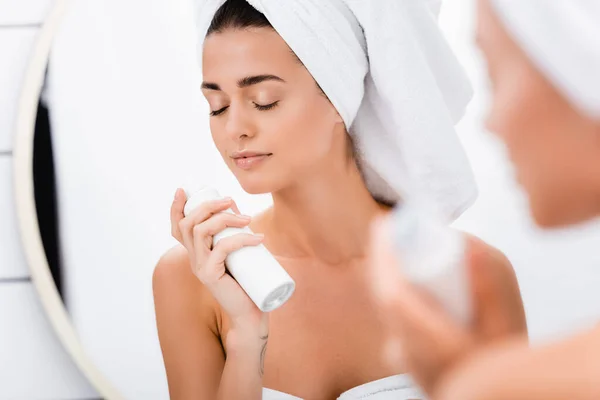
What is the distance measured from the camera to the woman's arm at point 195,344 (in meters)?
0.75

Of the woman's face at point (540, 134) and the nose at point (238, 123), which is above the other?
the nose at point (238, 123)

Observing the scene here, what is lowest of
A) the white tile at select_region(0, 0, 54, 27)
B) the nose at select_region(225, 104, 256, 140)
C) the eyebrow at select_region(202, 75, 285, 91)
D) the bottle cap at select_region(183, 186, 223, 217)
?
the bottle cap at select_region(183, 186, 223, 217)

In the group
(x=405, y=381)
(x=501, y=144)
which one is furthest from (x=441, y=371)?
(x=501, y=144)

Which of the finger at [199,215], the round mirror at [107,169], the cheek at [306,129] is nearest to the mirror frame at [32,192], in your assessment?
the round mirror at [107,169]

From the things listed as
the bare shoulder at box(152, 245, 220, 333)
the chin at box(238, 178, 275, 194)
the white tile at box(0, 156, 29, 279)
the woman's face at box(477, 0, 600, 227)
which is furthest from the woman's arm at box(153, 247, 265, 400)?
the woman's face at box(477, 0, 600, 227)

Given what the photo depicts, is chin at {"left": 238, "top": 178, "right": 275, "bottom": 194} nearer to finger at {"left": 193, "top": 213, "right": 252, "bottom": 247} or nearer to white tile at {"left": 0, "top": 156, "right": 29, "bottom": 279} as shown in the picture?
finger at {"left": 193, "top": 213, "right": 252, "bottom": 247}

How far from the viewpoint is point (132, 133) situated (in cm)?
82

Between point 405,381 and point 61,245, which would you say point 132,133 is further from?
point 405,381

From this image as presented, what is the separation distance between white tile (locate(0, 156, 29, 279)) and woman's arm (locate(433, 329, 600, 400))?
0.58m

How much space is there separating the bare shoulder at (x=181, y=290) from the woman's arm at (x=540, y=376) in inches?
11.0

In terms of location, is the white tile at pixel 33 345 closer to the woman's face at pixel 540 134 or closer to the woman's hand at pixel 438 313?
the woman's hand at pixel 438 313

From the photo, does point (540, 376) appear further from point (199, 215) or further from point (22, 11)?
point (22, 11)

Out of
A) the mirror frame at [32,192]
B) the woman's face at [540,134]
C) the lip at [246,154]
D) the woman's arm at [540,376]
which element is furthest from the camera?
the mirror frame at [32,192]

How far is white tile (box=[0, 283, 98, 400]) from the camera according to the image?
2.97 feet
